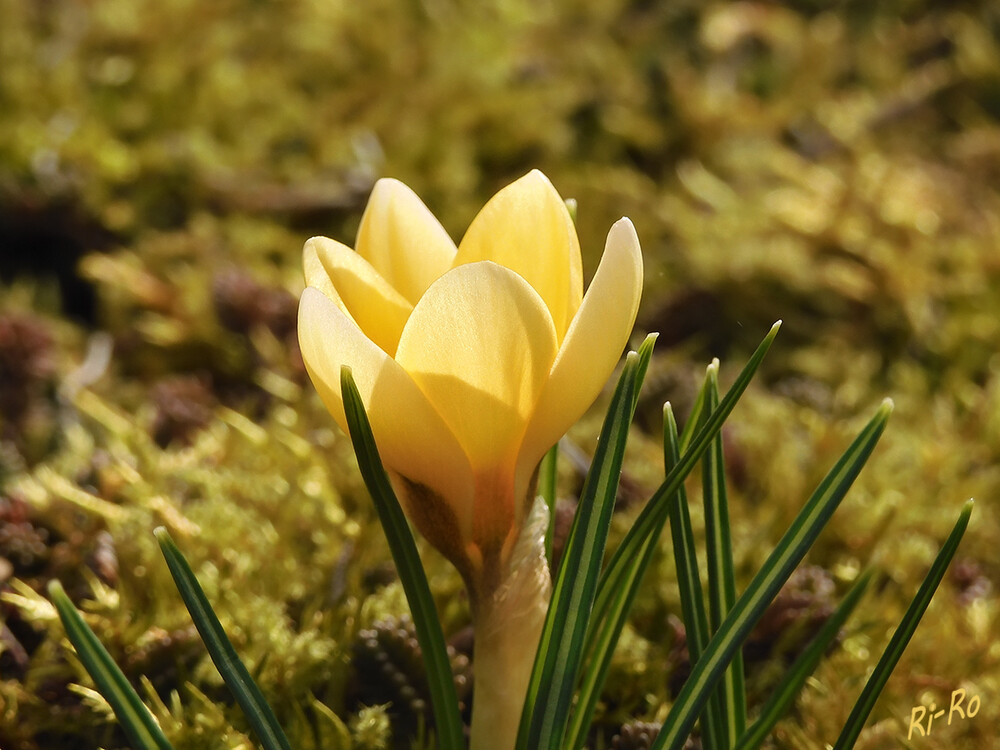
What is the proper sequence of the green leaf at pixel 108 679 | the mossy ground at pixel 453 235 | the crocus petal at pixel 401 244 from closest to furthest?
the green leaf at pixel 108 679 < the crocus petal at pixel 401 244 < the mossy ground at pixel 453 235

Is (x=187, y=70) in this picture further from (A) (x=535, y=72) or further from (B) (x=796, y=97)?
(B) (x=796, y=97)

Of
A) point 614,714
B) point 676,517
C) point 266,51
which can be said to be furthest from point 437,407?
point 266,51

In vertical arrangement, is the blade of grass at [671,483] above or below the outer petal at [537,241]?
below

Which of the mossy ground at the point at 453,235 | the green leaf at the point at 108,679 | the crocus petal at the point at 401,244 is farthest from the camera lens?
the mossy ground at the point at 453,235

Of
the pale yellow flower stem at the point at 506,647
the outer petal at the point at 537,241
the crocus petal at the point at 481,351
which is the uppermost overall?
the outer petal at the point at 537,241

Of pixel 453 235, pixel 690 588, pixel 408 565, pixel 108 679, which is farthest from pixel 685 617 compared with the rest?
pixel 453 235

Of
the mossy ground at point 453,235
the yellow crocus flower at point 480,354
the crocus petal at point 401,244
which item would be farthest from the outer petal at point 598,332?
the mossy ground at point 453,235

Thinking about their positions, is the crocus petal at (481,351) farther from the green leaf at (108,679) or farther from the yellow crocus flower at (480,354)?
the green leaf at (108,679)
